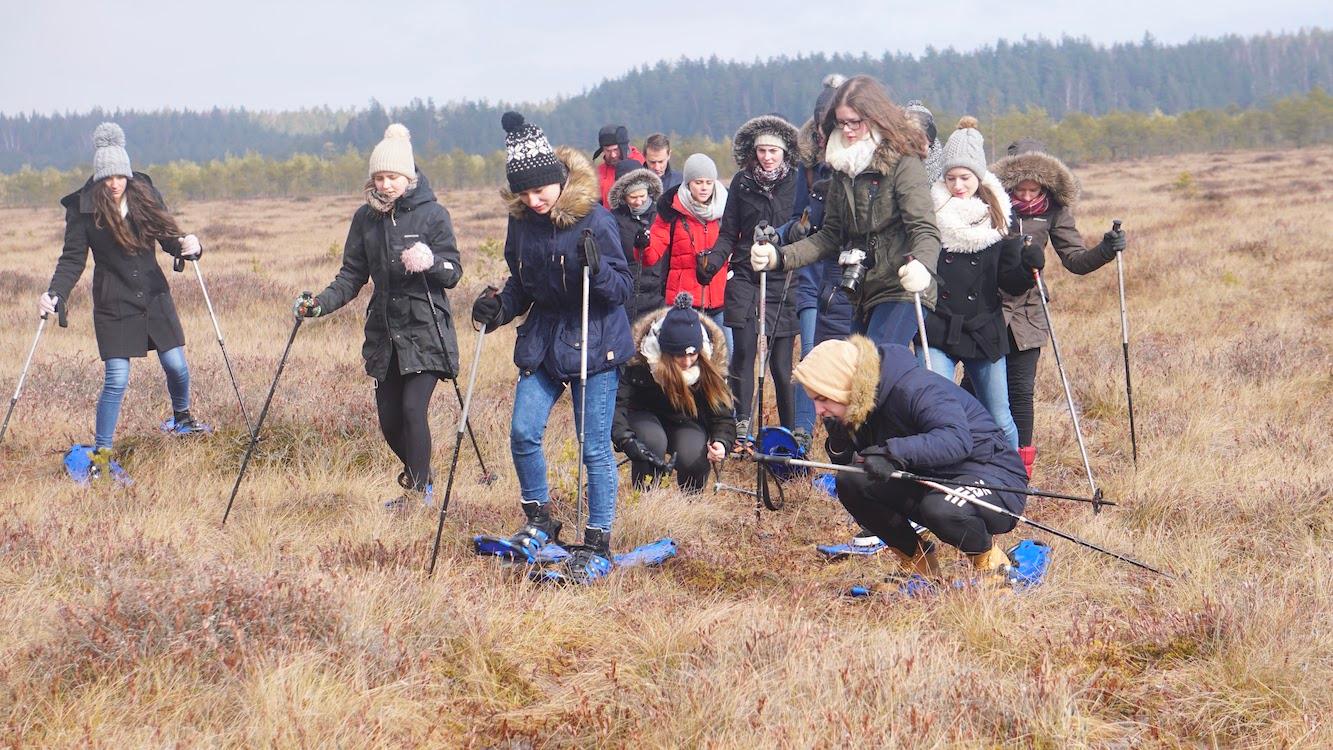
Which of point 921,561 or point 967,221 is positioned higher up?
point 967,221

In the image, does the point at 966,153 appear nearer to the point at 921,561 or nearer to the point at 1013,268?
the point at 1013,268

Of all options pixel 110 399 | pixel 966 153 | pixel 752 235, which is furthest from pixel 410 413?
pixel 966 153

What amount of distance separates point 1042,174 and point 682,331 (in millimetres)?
2162

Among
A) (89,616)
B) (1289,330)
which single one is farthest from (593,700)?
(1289,330)

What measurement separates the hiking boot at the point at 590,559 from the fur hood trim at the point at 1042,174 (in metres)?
3.06

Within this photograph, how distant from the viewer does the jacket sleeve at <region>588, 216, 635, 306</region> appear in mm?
4621

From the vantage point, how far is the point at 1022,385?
20.0 ft

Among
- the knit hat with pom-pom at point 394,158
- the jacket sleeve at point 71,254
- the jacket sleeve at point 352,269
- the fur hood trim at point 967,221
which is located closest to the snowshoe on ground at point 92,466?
the jacket sleeve at point 71,254

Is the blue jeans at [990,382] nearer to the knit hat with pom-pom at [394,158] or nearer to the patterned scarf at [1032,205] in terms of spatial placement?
the patterned scarf at [1032,205]

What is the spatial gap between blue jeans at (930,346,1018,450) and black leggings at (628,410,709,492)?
1.41 meters

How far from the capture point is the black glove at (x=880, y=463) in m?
4.03

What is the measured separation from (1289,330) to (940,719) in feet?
28.6

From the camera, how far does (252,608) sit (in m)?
3.61

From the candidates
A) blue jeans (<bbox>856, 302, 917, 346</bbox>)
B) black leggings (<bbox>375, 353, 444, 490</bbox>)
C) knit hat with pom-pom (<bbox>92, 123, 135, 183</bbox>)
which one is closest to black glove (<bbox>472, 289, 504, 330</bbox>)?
black leggings (<bbox>375, 353, 444, 490</bbox>)
